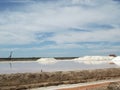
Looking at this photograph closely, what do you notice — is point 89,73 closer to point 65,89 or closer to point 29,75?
point 29,75

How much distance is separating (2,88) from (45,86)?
300 cm

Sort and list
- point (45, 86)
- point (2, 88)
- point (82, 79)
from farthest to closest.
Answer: point (82, 79) < point (45, 86) < point (2, 88)

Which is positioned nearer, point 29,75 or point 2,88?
point 2,88

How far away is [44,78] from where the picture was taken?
2139 cm

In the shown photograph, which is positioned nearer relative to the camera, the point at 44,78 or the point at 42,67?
the point at 44,78

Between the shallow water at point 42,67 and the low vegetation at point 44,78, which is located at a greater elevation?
the shallow water at point 42,67

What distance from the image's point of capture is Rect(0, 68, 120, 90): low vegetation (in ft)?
61.7

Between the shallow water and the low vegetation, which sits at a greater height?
the shallow water

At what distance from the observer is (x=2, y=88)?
17438 mm

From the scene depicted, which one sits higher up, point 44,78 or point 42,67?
point 42,67

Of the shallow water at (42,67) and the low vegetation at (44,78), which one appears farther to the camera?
the shallow water at (42,67)

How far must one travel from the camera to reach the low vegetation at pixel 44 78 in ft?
61.7

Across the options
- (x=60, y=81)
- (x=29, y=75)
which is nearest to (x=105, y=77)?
(x=60, y=81)

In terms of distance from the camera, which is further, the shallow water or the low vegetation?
the shallow water
